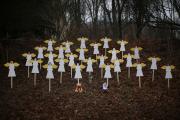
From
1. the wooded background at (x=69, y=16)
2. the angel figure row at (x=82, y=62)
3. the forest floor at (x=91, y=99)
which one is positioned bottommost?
the forest floor at (x=91, y=99)

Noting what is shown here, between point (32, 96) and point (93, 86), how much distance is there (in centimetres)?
280

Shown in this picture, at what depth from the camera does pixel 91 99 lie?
1365cm

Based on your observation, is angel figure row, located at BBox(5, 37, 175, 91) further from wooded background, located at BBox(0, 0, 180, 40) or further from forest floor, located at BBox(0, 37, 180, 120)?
wooded background, located at BBox(0, 0, 180, 40)

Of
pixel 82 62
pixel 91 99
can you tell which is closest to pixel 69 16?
pixel 82 62

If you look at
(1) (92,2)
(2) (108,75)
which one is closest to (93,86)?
(2) (108,75)

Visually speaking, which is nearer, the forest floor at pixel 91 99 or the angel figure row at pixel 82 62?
the forest floor at pixel 91 99

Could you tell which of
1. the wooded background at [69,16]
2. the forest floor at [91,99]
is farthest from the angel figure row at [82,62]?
the wooded background at [69,16]

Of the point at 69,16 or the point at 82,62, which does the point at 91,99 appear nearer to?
the point at 82,62

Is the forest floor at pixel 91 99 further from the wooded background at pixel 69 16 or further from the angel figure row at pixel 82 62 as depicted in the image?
the wooded background at pixel 69 16

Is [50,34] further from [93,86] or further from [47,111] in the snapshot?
[47,111]

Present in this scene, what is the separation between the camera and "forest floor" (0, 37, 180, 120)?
12266 mm

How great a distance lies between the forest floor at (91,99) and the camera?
12266 millimetres

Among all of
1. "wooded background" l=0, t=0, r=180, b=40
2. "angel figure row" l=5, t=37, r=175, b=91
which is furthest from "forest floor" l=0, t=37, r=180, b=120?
"wooded background" l=0, t=0, r=180, b=40

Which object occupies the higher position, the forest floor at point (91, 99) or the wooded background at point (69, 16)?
the wooded background at point (69, 16)
